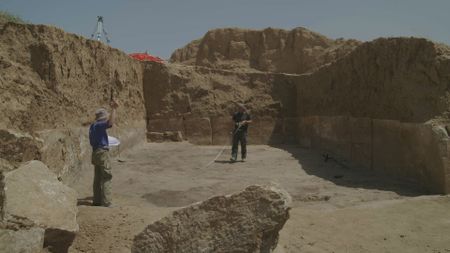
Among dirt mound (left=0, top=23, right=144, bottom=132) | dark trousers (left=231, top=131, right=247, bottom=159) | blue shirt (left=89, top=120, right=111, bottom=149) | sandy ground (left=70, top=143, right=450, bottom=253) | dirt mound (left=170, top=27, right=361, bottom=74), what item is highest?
dirt mound (left=170, top=27, right=361, bottom=74)

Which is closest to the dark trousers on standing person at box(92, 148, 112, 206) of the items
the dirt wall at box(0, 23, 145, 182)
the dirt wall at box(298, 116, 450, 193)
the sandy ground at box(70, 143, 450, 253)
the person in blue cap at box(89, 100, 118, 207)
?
the person in blue cap at box(89, 100, 118, 207)

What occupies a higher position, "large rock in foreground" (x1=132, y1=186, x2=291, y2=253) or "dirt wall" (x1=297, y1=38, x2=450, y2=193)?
"dirt wall" (x1=297, y1=38, x2=450, y2=193)

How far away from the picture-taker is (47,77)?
6074mm

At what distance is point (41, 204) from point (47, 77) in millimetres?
2973

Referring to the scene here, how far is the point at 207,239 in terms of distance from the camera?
3176 millimetres

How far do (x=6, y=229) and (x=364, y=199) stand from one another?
13.9 ft

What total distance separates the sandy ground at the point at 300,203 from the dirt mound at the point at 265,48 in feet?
41.1

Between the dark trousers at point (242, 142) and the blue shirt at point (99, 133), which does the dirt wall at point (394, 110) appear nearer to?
the dark trousers at point (242, 142)

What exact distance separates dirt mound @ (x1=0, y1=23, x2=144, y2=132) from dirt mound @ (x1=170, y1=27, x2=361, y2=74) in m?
13.4

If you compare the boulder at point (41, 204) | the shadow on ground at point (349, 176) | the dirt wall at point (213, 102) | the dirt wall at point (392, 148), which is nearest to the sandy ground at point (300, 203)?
the shadow on ground at point (349, 176)

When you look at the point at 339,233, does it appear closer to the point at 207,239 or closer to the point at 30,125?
the point at 207,239

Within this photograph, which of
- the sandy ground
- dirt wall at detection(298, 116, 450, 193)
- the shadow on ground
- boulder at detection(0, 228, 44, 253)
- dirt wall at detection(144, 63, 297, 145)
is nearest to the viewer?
boulder at detection(0, 228, 44, 253)

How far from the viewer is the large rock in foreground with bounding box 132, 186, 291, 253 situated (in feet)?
10.4

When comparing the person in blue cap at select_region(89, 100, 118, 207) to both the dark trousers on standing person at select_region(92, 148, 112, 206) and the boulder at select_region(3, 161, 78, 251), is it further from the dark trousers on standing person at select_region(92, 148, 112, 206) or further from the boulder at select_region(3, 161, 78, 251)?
the boulder at select_region(3, 161, 78, 251)
